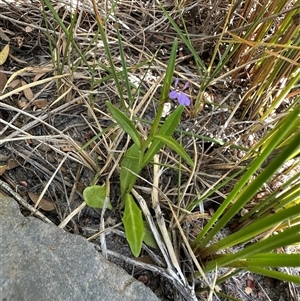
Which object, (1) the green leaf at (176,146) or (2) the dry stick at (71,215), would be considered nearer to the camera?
(1) the green leaf at (176,146)

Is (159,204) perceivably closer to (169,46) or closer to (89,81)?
(89,81)

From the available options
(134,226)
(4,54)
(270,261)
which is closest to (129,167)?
(134,226)

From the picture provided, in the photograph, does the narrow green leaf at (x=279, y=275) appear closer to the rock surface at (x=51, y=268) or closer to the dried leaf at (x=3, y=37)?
the rock surface at (x=51, y=268)

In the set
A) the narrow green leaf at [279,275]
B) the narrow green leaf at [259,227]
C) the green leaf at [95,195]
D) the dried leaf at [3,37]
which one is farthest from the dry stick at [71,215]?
the dried leaf at [3,37]

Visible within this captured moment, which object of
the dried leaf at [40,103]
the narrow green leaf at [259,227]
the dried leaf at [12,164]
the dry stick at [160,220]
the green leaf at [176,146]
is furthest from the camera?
the dried leaf at [40,103]

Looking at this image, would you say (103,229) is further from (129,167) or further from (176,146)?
(176,146)

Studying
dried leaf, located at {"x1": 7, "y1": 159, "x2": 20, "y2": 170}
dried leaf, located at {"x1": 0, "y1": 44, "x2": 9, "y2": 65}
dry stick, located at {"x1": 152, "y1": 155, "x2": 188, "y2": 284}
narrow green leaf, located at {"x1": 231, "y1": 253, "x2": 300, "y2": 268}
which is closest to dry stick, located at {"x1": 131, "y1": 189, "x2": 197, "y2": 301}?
dry stick, located at {"x1": 152, "y1": 155, "x2": 188, "y2": 284}
